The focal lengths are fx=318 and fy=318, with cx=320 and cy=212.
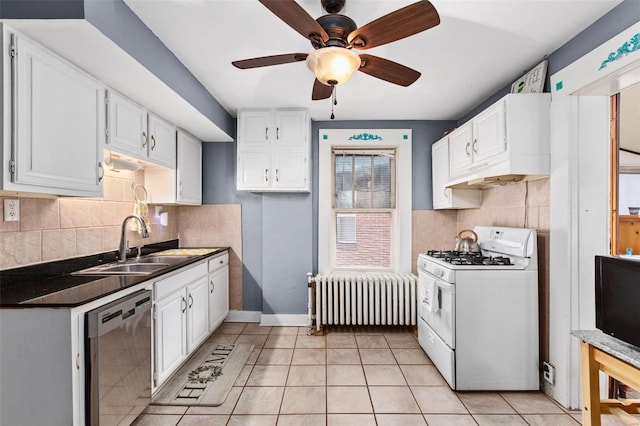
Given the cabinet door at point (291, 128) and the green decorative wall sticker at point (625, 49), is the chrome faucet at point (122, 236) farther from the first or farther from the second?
the green decorative wall sticker at point (625, 49)

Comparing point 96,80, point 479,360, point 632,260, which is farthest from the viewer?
point 479,360

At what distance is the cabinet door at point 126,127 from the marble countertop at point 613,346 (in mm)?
3051

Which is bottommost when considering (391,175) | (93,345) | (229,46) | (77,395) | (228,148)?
(77,395)

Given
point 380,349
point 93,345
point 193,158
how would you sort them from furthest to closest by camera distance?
point 193,158 < point 380,349 < point 93,345

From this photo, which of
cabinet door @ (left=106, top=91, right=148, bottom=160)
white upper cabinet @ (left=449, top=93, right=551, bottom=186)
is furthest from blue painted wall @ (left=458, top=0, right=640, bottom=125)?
cabinet door @ (left=106, top=91, right=148, bottom=160)

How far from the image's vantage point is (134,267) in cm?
271

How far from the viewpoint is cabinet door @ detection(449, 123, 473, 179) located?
2918 millimetres

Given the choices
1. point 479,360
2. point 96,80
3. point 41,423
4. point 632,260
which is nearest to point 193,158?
point 96,80

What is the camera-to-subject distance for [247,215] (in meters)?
3.99

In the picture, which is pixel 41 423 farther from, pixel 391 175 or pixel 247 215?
pixel 391 175

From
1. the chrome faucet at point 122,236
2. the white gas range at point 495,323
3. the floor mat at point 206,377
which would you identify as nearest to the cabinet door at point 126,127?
the chrome faucet at point 122,236

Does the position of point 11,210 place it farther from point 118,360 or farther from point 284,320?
point 284,320

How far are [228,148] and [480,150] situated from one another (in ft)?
9.31

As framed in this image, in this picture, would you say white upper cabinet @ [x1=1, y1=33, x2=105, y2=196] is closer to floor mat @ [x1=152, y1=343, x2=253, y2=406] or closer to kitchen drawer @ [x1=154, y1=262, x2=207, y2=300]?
kitchen drawer @ [x1=154, y1=262, x2=207, y2=300]
